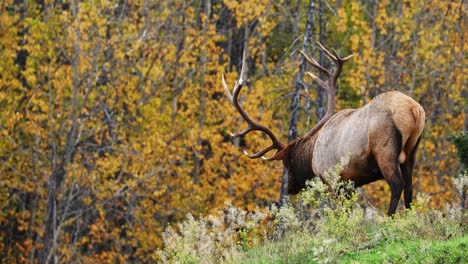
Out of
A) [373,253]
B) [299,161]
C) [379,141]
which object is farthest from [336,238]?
[299,161]

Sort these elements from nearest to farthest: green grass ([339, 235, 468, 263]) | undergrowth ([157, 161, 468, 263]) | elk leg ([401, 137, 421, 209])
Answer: green grass ([339, 235, 468, 263]) < undergrowth ([157, 161, 468, 263]) < elk leg ([401, 137, 421, 209])

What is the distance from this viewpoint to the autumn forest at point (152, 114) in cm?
1925

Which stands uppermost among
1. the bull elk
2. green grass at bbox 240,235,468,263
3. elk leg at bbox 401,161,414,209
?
the bull elk

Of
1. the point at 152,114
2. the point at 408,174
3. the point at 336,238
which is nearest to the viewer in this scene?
the point at 336,238

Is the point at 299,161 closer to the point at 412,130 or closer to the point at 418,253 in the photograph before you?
the point at 412,130

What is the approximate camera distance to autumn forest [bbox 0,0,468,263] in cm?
1925

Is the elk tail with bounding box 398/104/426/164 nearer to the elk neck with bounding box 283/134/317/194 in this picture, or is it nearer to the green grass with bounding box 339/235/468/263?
the green grass with bounding box 339/235/468/263

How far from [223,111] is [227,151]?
1518 millimetres

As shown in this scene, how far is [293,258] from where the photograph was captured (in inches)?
249

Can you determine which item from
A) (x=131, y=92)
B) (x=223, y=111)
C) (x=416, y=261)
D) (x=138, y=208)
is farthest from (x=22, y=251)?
(x=416, y=261)

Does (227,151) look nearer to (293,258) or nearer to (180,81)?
(180,81)

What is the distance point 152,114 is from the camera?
879 inches

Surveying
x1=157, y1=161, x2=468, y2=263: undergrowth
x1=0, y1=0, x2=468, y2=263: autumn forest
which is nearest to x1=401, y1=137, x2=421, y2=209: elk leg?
x1=157, y1=161, x2=468, y2=263: undergrowth

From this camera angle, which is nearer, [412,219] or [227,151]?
[412,219]
